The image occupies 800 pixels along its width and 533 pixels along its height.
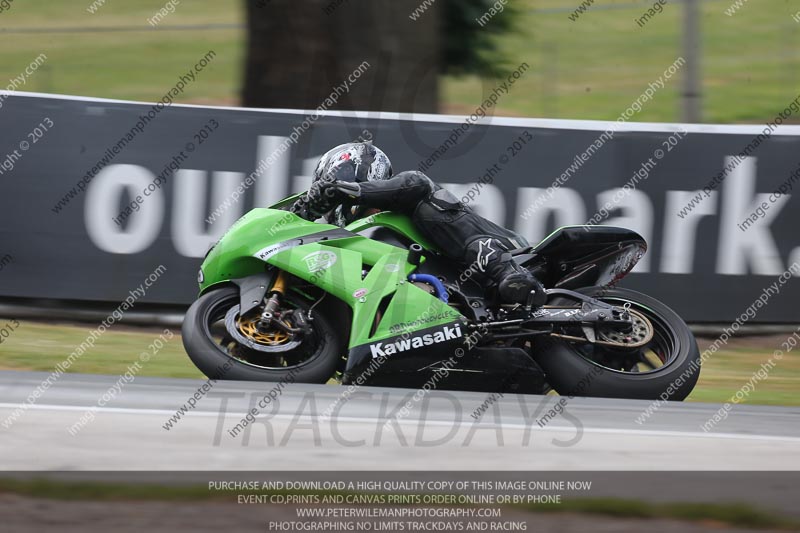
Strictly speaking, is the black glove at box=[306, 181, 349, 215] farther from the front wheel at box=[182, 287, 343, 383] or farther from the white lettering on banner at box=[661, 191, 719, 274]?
the white lettering on banner at box=[661, 191, 719, 274]

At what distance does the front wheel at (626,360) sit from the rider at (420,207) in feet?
1.14

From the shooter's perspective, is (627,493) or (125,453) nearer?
(627,493)

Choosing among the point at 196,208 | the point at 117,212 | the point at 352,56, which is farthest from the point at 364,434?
the point at 352,56

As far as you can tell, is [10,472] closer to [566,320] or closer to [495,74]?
[566,320]

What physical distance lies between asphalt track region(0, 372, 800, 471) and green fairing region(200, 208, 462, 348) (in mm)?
487

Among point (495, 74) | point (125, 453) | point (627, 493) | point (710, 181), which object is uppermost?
point (627, 493)

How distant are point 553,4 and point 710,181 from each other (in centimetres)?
2024

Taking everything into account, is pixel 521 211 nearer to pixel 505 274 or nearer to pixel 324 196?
pixel 505 274

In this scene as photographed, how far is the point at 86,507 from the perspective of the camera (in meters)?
3.93

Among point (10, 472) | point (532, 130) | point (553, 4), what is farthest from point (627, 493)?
point (553, 4)

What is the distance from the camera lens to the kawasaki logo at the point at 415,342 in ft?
19.9

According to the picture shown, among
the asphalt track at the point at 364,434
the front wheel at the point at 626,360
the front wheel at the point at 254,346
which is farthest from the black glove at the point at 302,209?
the front wheel at the point at 626,360

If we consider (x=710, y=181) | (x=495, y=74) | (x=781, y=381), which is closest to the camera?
(x=781, y=381)

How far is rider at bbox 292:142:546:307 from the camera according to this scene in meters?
6.30
